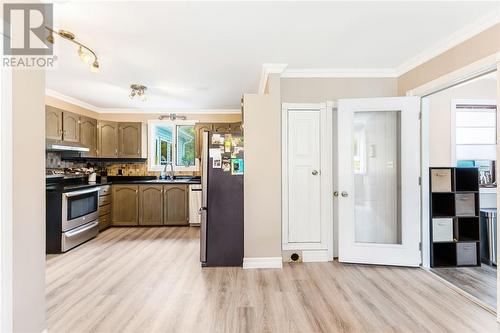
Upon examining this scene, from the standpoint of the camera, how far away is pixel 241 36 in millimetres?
2547

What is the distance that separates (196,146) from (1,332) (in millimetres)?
4512

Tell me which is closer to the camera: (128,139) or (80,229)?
(80,229)

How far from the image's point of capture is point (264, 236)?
3221 mm

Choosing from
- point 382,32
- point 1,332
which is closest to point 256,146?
point 382,32

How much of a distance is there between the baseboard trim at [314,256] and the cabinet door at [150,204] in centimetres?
309

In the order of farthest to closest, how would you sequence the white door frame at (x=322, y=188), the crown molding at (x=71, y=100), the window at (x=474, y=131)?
the crown molding at (x=71, y=100) → the window at (x=474, y=131) → the white door frame at (x=322, y=188)

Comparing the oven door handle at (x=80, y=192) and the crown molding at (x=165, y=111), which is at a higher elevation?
the crown molding at (x=165, y=111)

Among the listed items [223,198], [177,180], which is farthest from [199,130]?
[223,198]

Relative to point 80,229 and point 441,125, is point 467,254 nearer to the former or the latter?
point 441,125

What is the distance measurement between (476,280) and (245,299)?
255 centimetres

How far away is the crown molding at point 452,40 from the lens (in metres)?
2.25

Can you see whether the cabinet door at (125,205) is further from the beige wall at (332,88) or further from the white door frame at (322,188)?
the beige wall at (332,88)

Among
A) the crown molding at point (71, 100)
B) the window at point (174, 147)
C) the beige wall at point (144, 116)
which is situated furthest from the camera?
the window at point (174, 147)

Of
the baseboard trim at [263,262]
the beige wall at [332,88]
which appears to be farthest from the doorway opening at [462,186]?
the baseboard trim at [263,262]
